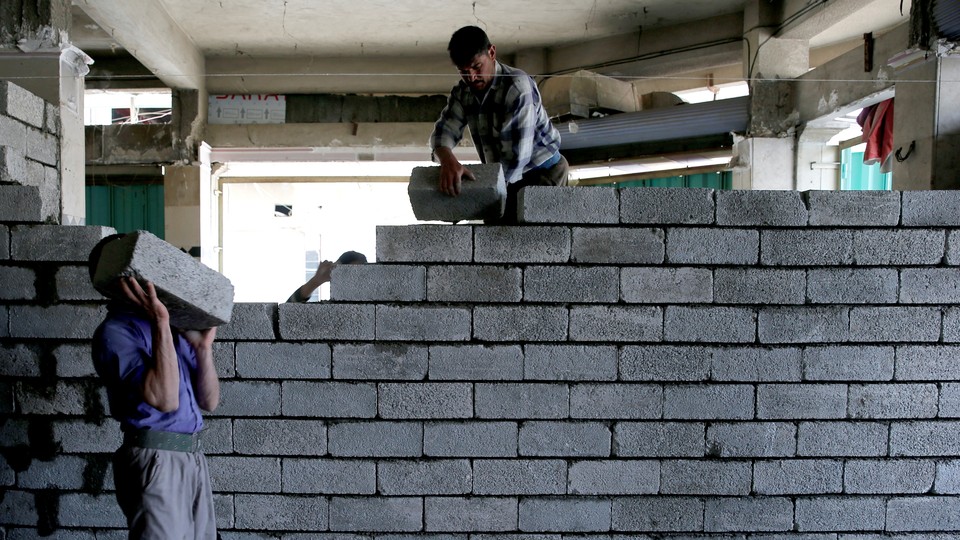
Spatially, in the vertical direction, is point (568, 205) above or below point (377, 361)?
above

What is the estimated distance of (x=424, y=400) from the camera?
307 centimetres

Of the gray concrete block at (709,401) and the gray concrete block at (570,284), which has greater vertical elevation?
the gray concrete block at (570,284)

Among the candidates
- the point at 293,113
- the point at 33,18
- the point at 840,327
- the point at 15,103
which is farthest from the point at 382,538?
the point at 293,113

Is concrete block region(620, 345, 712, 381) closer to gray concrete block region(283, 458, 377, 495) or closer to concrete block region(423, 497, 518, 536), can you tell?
concrete block region(423, 497, 518, 536)

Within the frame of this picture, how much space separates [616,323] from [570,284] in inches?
11.7

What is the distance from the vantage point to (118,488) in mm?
2221

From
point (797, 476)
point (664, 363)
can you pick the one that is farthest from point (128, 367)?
point (797, 476)

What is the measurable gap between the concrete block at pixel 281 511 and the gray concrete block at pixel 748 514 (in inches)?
75.7

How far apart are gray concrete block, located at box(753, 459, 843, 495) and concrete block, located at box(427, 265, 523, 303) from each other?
1502 millimetres

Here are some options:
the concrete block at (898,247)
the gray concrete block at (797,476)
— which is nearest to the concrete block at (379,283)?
the gray concrete block at (797,476)

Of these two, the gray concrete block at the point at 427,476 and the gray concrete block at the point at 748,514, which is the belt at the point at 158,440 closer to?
the gray concrete block at the point at 427,476

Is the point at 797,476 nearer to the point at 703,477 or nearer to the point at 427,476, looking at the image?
the point at 703,477

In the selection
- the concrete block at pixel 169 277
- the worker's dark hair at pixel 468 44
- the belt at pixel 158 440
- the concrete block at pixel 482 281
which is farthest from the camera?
the concrete block at pixel 482 281

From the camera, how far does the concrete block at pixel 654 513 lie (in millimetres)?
3127
